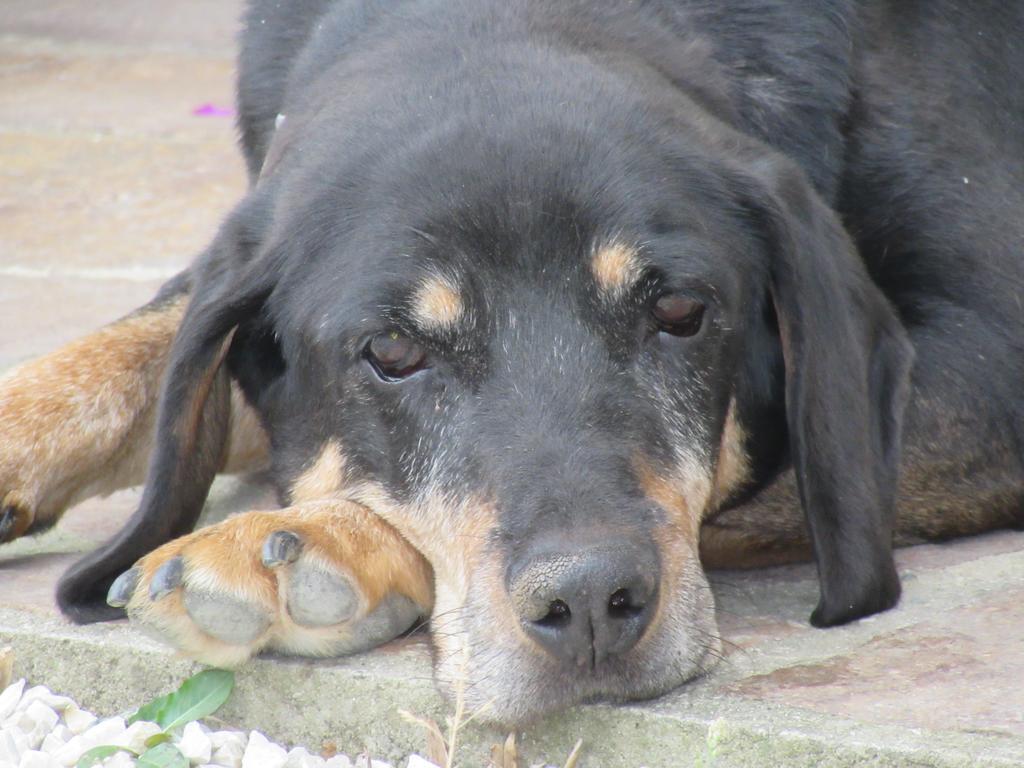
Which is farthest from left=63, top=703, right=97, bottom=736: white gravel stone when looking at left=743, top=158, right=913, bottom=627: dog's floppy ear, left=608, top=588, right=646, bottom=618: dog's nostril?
left=743, top=158, right=913, bottom=627: dog's floppy ear

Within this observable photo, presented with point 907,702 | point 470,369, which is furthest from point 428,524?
point 907,702

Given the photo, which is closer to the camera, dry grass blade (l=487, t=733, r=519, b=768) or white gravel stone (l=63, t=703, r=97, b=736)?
dry grass blade (l=487, t=733, r=519, b=768)

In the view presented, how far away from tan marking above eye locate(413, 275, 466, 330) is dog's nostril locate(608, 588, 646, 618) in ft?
2.18

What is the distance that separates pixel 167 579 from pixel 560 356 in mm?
802

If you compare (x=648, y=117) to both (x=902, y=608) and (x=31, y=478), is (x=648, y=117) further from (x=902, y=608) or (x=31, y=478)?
(x=31, y=478)

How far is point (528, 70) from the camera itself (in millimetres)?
Result: 3363

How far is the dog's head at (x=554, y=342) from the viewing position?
2785mm

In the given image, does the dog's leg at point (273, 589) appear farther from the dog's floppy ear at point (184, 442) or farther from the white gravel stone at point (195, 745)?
the dog's floppy ear at point (184, 442)

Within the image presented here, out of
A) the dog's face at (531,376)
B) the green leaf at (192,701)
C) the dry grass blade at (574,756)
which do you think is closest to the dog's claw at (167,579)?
the green leaf at (192,701)

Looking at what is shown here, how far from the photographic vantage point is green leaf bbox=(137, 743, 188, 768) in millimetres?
2873

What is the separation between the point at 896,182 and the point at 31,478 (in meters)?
2.09

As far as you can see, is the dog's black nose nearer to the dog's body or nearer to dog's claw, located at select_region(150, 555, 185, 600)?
the dog's body

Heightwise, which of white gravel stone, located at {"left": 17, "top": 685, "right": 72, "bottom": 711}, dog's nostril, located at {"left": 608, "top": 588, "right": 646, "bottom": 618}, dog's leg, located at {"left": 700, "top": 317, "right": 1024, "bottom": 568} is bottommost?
dog's leg, located at {"left": 700, "top": 317, "right": 1024, "bottom": 568}

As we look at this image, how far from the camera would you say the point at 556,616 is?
2.63m
